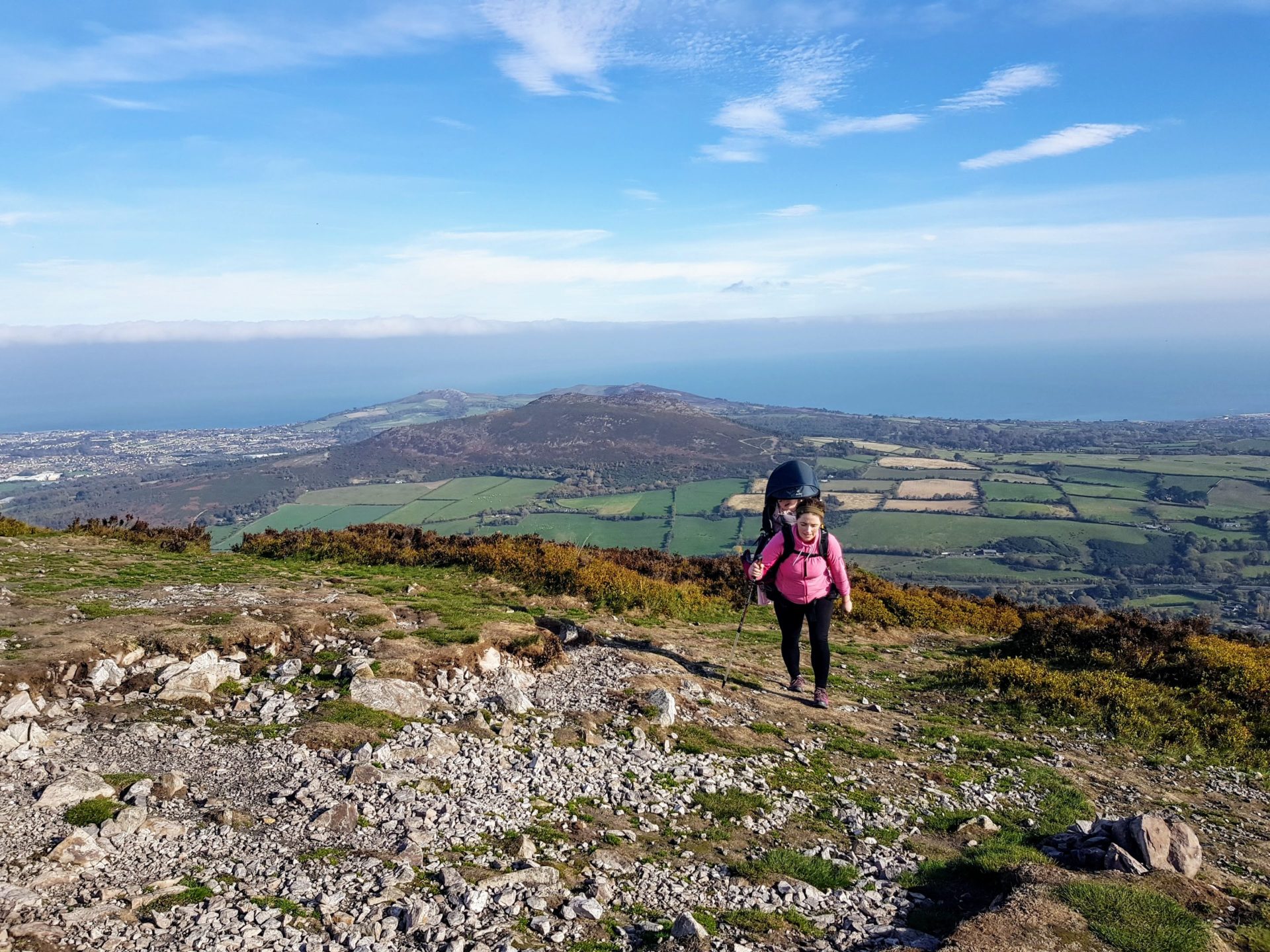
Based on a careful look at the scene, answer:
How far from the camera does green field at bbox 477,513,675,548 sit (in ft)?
174

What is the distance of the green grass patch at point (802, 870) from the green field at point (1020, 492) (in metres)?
75.6

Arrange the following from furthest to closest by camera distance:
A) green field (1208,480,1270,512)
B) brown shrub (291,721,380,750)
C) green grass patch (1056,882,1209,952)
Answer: green field (1208,480,1270,512)
brown shrub (291,721,380,750)
green grass patch (1056,882,1209,952)

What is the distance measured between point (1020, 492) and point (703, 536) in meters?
44.5

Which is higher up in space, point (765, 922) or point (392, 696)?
point (392, 696)

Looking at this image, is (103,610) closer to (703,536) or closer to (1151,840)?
(1151,840)

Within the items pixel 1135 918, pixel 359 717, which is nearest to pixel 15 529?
pixel 359 717

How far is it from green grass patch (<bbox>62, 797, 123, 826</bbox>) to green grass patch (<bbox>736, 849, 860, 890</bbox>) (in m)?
5.83

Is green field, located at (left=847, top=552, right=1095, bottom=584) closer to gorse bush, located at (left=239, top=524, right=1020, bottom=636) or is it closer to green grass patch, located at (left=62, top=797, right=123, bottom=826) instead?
Result: gorse bush, located at (left=239, top=524, right=1020, bottom=636)

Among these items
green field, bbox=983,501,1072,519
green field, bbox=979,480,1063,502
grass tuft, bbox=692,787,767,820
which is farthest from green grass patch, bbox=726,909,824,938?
green field, bbox=979,480,1063,502

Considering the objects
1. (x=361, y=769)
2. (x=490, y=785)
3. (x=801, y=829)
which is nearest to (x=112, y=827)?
(x=361, y=769)

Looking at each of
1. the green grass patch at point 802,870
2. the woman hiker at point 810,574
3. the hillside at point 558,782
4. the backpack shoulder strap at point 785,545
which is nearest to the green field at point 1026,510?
the hillside at point 558,782

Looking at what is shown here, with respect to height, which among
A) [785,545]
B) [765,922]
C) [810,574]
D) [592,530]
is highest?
[785,545]

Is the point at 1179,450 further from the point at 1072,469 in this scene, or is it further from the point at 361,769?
the point at 361,769

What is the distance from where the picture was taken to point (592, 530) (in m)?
58.2
